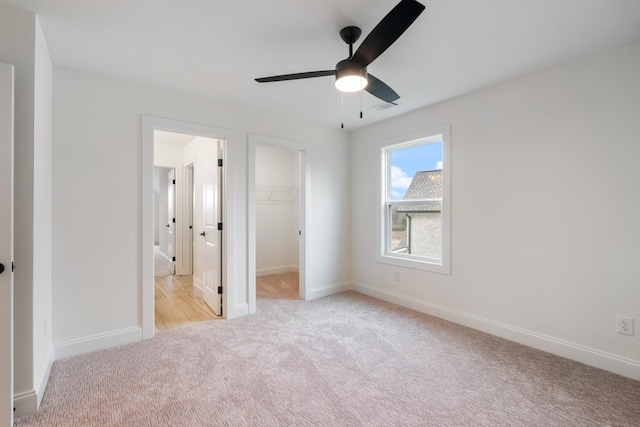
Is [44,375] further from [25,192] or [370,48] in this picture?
[370,48]

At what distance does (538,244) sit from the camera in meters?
2.68

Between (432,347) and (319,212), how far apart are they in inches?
88.3

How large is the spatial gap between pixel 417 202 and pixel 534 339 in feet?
5.93

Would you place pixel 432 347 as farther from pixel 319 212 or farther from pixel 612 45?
pixel 612 45

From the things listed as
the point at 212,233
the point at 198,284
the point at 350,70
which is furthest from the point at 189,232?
the point at 350,70

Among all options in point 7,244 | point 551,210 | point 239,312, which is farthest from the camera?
point 239,312

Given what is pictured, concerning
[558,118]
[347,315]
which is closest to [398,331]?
[347,315]

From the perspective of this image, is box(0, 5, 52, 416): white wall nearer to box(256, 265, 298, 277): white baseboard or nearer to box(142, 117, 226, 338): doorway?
box(142, 117, 226, 338): doorway

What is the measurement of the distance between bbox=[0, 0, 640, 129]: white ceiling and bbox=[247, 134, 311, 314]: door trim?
0.81 meters

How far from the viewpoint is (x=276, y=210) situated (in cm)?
587

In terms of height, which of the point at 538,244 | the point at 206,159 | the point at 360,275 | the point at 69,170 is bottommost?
the point at 360,275

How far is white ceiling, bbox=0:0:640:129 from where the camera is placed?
5.94 ft

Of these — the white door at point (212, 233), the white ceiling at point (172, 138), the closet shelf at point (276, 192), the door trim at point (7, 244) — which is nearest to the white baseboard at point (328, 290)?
the white door at point (212, 233)

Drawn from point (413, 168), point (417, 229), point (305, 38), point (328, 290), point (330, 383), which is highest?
point (305, 38)
